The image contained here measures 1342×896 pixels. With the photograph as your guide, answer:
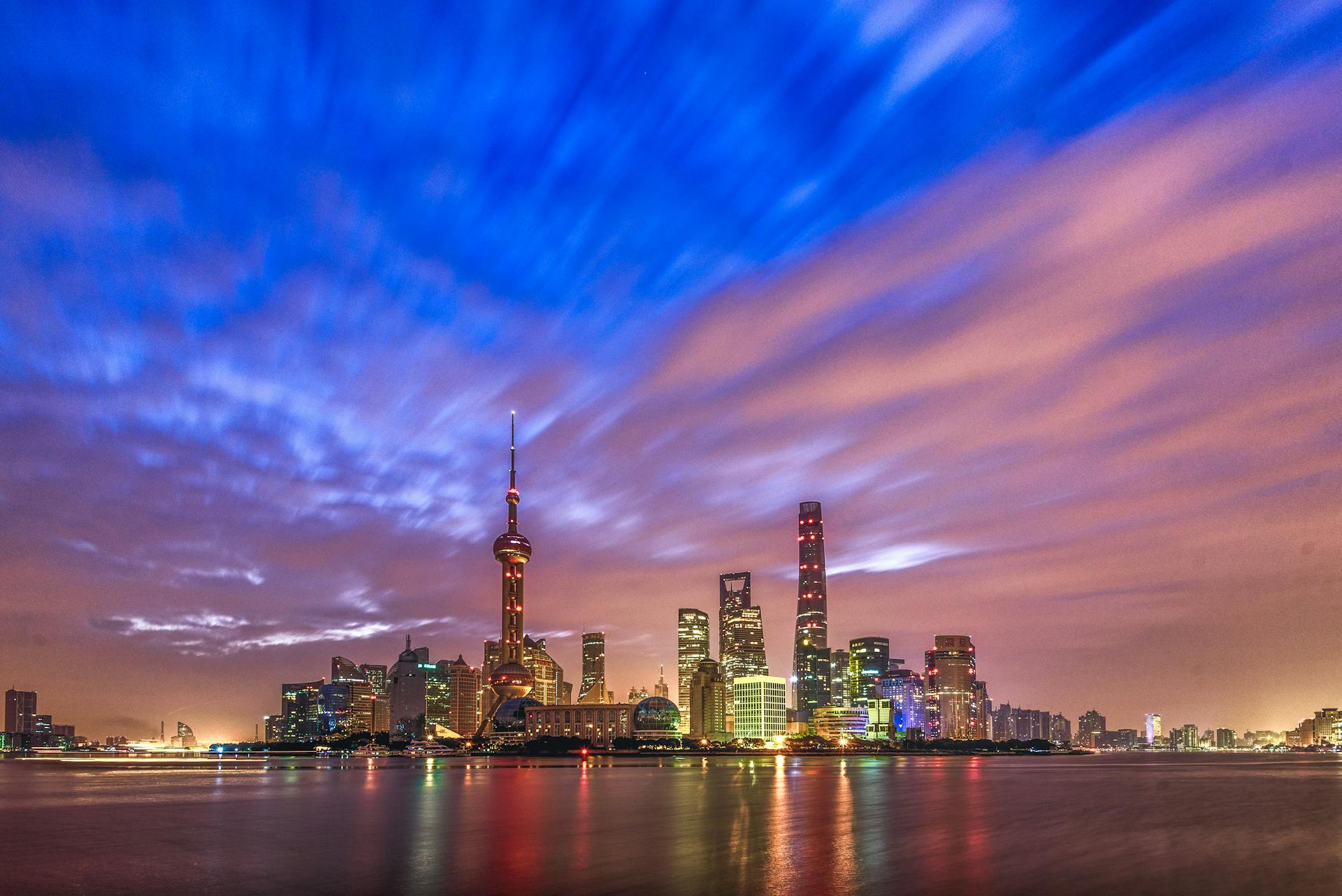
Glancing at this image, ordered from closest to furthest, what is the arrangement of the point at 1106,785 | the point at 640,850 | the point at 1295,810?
the point at 640,850, the point at 1295,810, the point at 1106,785

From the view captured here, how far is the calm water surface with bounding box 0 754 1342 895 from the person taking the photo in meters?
37.7

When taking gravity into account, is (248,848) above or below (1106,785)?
above

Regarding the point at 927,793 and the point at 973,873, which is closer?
the point at 973,873

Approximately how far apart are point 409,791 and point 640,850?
2450 inches

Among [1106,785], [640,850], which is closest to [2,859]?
[640,850]

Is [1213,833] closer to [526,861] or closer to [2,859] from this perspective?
[526,861]

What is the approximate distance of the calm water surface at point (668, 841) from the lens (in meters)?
37.7

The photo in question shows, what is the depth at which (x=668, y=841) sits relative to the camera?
166ft

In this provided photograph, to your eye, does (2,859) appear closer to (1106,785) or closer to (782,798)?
(782,798)

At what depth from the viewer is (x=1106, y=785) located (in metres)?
121

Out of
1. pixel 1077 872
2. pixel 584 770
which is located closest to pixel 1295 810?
pixel 1077 872

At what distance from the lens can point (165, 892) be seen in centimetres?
3519

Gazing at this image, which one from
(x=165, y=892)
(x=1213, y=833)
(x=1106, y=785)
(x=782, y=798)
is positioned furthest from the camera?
(x=1106, y=785)

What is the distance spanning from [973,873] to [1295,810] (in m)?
55.7
